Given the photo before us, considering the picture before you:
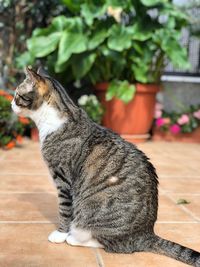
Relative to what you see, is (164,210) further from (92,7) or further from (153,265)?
(92,7)

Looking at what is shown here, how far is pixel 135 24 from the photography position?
4.07m

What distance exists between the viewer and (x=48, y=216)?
196cm

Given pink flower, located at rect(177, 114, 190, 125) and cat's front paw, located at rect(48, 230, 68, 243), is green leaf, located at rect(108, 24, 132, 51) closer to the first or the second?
pink flower, located at rect(177, 114, 190, 125)

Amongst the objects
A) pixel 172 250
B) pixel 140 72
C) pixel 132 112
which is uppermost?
pixel 140 72

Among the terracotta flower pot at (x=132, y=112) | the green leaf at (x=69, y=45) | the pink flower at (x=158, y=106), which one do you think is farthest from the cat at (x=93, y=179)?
the pink flower at (x=158, y=106)

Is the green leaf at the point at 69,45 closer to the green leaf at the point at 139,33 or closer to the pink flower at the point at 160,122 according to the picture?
the green leaf at the point at 139,33

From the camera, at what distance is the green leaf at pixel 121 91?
4.01 metres

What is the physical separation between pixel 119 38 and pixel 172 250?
9.16 feet

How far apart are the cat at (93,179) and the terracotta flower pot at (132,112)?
259cm

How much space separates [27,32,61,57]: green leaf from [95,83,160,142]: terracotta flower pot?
2.23ft

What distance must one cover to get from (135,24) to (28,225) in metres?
2.84

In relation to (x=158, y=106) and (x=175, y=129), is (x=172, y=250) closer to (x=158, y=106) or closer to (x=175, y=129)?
(x=175, y=129)

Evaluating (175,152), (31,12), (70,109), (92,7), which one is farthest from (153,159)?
(31,12)

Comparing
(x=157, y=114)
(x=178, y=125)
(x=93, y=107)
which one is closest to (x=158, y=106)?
(x=157, y=114)
